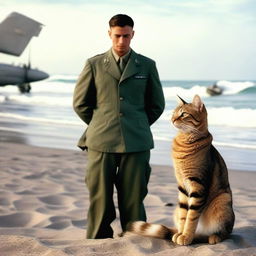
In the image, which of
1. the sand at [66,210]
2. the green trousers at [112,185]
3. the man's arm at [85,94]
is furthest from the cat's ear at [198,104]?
the sand at [66,210]

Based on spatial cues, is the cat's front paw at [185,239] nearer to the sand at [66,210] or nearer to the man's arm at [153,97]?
the sand at [66,210]

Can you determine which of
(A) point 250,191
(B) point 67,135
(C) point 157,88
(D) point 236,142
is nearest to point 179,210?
(C) point 157,88

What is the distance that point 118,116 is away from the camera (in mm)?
3531

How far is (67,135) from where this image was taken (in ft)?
42.0

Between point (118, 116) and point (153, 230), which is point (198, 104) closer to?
point (118, 116)

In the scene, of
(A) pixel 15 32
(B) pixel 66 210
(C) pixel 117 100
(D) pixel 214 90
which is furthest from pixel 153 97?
(A) pixel 15 32

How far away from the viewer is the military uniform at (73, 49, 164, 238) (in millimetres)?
3535

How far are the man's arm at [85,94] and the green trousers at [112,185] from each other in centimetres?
28

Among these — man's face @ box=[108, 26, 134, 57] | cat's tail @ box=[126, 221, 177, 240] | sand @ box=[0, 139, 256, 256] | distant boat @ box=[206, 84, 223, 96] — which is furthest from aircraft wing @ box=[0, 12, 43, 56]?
cat's tail @ box=[126, 221, 177, 240]

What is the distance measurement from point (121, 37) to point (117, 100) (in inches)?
16.1

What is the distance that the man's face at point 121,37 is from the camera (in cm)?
340

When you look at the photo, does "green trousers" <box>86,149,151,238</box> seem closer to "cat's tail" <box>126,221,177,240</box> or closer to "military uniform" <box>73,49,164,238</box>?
"military uniform" <box>73,49,164,238</box>

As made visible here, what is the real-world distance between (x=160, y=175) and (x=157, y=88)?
4.16m

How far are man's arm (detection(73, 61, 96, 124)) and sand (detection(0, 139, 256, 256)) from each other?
2.89ft
